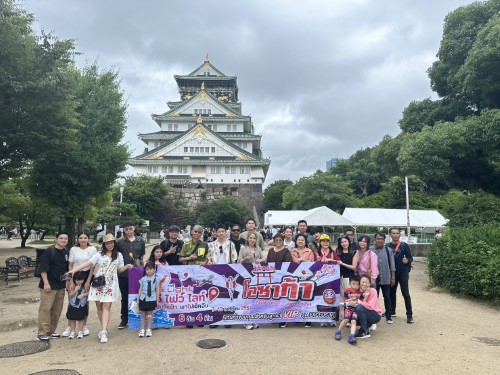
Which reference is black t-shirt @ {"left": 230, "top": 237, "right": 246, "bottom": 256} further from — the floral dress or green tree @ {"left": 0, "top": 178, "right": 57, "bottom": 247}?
green tree @ {"left": 0, "top": 178, "right": 57, "bottom": 247}

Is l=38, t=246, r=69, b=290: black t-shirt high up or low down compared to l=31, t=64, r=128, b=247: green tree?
Result: down

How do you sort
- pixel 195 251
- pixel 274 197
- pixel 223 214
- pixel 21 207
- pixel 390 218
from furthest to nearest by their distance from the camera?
1. pixel 274 197
2. pixel 223 214
3. pixel 390 218
4. pixel 21 207
5. pixel 195 251

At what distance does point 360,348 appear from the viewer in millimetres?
5512

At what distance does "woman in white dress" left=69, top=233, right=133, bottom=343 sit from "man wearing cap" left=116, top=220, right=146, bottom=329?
0.95 feet

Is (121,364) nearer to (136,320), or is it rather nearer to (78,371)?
A: (78,371)

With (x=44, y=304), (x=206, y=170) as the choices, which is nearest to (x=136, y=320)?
(x=44, y=304)

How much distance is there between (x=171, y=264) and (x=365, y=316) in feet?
11.2

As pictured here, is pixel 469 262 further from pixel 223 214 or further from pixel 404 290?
pixel 223 214

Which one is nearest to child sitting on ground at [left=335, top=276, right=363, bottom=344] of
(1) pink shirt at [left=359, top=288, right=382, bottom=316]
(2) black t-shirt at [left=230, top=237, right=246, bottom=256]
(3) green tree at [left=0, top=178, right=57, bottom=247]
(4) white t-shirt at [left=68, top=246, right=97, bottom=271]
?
(1) pink shirt at [left=359, top=288, right=382, bottom=316]

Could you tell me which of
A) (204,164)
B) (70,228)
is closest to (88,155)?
(70,228)

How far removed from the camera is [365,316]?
597cm

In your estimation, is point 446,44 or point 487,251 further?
point 446,44

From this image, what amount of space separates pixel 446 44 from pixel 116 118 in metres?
13.5

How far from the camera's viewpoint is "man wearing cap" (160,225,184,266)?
689 cm
